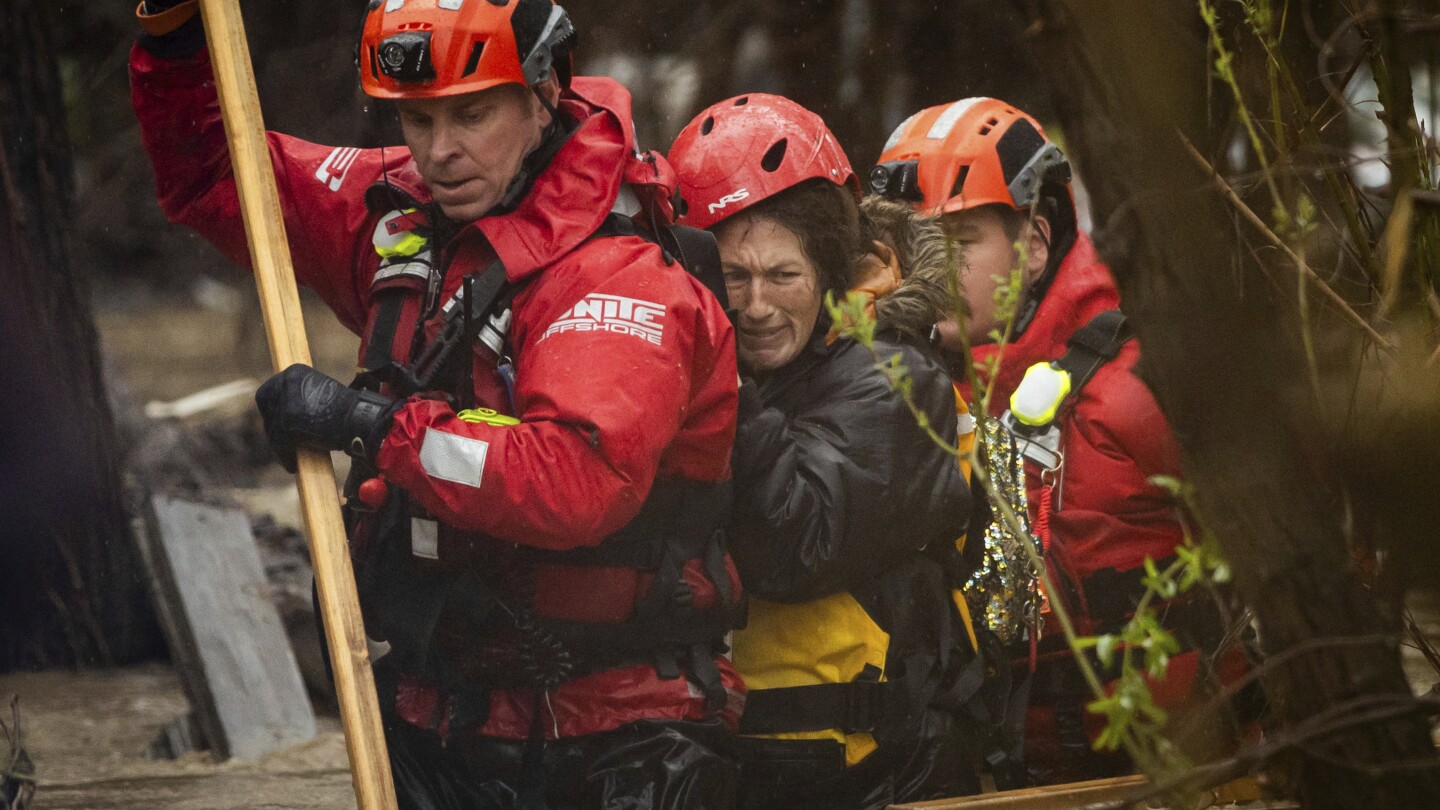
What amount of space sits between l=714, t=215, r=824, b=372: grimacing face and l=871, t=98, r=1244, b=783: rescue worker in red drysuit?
44 cm

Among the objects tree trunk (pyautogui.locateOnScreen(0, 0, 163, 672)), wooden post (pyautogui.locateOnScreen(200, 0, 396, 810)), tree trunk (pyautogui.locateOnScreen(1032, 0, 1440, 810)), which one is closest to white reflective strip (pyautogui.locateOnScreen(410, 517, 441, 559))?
wooden post (pyautogui.locateOnScreen(200, 0, 396, 810))

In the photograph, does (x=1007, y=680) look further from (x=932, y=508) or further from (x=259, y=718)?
(x=259, y=718)

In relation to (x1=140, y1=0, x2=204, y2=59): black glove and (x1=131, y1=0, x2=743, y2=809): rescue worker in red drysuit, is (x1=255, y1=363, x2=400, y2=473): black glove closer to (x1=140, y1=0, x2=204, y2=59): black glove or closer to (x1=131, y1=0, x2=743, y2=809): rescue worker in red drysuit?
(x1=131, y1=0, x2=743, y2=809): rescue worker in red drysuit

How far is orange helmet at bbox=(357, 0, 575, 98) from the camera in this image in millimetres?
2990

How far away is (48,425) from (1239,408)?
480 cm

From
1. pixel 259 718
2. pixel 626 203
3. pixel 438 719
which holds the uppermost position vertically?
pixel 626 203

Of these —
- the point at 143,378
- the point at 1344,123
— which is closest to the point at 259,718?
the point at 1344,123

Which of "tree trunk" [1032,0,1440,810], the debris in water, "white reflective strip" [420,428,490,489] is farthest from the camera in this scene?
the debris in water

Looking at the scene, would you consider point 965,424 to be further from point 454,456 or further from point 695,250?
point 454,456

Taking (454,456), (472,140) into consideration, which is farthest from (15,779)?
(472,140)

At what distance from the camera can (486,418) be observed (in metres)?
2.91

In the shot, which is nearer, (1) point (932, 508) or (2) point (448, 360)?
(2) point (448, 360)

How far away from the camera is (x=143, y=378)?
9.47m

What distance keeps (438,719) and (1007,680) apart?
58.5 inches
